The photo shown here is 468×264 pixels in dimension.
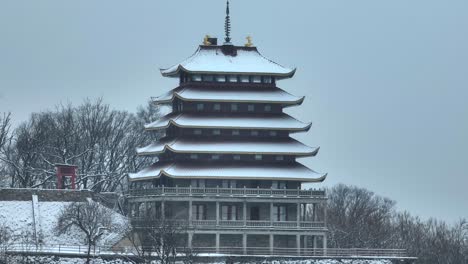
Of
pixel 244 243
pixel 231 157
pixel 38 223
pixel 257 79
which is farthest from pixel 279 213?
pixel 38 223

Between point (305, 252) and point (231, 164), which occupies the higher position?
point (231, 164)

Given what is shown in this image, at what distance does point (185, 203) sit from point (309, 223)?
1102 cm

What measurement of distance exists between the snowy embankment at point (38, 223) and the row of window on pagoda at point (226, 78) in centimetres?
1428

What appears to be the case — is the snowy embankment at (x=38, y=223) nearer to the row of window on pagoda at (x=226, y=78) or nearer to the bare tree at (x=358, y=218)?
the row of window on pagoda at (x=226, y=78)

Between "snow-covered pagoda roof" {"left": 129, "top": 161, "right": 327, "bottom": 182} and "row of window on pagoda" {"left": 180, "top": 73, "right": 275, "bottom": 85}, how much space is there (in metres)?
8.38

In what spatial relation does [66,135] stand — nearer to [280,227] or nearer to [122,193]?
[122,193]

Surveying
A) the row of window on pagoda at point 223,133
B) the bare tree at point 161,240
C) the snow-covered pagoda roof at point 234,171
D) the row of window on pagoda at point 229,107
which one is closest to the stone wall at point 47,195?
the snow-covered pagoda roof at point 234,171

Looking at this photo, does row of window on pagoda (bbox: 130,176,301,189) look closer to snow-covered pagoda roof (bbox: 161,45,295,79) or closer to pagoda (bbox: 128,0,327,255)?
pagoda (bbox: 128,0,327,255)

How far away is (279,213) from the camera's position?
143250 millimetres

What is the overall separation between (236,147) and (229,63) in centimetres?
925

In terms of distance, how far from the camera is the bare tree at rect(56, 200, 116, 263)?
5310 inches

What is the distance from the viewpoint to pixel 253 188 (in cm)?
14200

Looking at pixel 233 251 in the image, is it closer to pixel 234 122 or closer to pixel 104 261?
pixel 104 261

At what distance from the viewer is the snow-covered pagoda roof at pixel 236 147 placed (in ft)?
463
